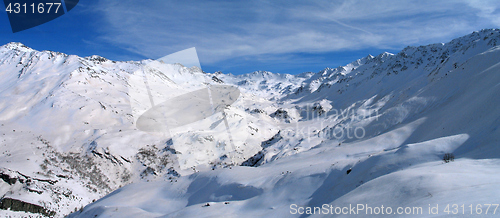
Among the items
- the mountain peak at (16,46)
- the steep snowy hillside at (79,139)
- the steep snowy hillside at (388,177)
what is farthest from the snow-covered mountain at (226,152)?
the mountain peak at (16,46)

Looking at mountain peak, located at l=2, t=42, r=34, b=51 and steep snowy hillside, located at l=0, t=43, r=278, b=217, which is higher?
mountain peak, located at l=2, t=42, r=34, b=51

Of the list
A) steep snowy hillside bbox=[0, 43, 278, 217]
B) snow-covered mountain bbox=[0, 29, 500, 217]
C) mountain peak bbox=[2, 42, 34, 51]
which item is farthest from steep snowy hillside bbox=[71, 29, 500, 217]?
mountain peak bbox=[2, 42, 34, 51]

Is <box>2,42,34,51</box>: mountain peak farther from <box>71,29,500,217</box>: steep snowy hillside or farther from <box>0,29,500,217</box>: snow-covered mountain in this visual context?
<box>71,29,500,217</box>: steep snowy hillside

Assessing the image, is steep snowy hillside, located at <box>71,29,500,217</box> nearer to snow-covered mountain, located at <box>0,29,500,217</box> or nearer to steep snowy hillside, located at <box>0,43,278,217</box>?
snow-covered mountain, located at <box>0,29,500,217</box>

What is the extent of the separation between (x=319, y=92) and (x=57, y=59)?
371 feet

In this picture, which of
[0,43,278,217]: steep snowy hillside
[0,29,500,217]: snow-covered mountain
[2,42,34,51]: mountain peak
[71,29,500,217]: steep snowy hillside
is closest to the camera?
[71,29,500,217]: steep snowy hillside

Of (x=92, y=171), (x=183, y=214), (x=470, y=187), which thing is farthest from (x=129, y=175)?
Answer: (x=470, y=187)

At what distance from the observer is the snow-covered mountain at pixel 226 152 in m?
9.49

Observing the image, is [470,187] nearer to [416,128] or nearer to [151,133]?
[416,128]

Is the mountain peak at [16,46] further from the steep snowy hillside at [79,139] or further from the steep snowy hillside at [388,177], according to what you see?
the steep snowy hillside at [388,177]

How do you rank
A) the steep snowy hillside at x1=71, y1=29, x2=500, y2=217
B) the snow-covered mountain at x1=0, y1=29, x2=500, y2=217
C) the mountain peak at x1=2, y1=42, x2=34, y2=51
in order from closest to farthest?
the steep snowy hillside at x1=71, y1=29, x2=500, y2=217 < the snow-covered mountain at x1=0, y1=29, x2=500, y2=217 < the mountain peak at x1=2, y1=42, x2=34, y2=51

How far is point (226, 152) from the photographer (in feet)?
139

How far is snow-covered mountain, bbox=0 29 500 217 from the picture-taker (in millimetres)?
9492

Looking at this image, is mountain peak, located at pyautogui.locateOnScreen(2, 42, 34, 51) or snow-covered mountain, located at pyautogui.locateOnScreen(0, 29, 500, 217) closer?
snow-covered mountain, located at pyautogui.locateOnScreen(0, 29, 500, 217)
